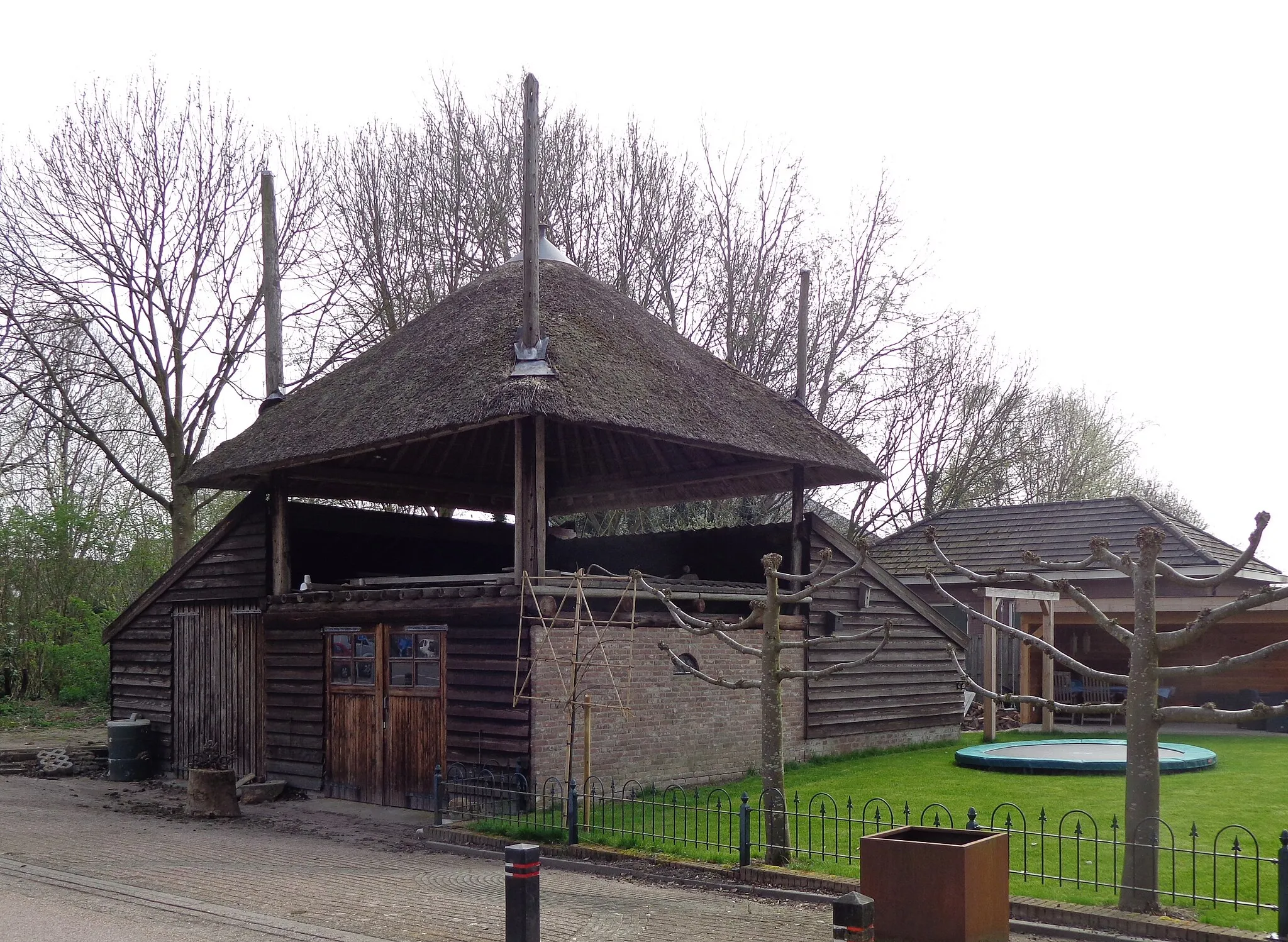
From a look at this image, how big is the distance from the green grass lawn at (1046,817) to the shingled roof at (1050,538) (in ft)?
22.5

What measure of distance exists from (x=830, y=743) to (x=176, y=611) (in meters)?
10.9

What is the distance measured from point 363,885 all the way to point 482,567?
11.7 meters

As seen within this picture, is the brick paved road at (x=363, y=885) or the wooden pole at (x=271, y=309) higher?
the wooden pole at (x=271, y=309)

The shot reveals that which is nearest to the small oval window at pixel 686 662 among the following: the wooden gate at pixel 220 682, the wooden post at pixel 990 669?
the wooden post at pixel 990 669

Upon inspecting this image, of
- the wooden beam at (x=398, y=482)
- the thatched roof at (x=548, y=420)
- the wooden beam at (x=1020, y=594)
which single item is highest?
the thatched roof at (x=548, y=420)

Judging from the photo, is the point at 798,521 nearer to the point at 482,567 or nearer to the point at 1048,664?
the point at 1048,664

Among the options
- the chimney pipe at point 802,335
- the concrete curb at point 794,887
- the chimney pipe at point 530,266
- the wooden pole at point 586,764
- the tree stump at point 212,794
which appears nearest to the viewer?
the concrete curb at point 794,887

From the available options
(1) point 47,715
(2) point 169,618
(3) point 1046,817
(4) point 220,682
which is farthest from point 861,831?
(1) point 47,715

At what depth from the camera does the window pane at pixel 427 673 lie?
15.1 meters

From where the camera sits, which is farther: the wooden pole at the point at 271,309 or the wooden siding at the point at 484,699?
the wooden pole at the point at 271,309

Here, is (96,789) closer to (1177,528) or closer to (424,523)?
(424,523)

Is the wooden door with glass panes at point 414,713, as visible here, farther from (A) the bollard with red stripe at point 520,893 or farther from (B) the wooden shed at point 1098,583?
(B) the wooden shed at point 1098,583

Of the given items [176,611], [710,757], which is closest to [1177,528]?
[710,757]

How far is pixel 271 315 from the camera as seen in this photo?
65.9 feet
